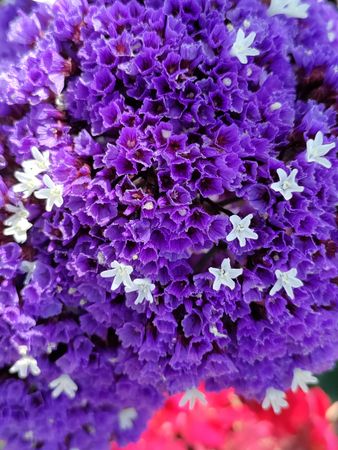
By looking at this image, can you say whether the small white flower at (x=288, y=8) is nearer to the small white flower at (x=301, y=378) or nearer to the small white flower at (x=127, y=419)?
the small white flower at (x=301, y=378)

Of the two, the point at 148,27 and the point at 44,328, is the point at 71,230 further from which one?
the point at 148,27

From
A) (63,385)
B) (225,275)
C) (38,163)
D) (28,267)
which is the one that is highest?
(38,163)

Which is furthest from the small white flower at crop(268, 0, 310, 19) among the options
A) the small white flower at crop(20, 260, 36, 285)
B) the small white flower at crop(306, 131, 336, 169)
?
Answer: the small white flower at crop(20, 260, 36, 285)

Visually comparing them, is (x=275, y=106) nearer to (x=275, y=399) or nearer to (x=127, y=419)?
(x=275, y=399)

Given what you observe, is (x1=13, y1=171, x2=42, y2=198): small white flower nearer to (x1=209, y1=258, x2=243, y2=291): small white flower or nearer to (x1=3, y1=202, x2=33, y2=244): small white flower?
(x1=3, y1=202, x2=33, y2=244): small white flower

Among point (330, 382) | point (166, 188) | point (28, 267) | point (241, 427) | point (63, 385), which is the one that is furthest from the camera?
point (330, 382)

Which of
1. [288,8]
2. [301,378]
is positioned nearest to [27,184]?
[288,8]
